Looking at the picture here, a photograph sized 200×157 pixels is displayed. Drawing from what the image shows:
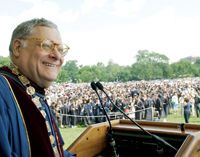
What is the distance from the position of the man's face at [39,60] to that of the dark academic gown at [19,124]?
0.36 feet

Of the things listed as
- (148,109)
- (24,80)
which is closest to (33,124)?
(24,80)

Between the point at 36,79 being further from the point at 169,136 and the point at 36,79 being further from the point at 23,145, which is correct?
the point at 169,136


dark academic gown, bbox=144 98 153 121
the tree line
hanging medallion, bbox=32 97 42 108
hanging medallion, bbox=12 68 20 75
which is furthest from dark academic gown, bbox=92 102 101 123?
the tree line

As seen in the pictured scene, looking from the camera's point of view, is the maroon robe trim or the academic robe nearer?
the maroon robe trim

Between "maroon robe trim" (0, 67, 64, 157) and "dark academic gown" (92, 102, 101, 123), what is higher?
"maroon robe trim" (0, 67, 64, 157)

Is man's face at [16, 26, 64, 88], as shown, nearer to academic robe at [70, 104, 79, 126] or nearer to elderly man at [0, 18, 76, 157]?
elderly man at [0, 18, 76, 157]

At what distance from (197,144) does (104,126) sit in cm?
125

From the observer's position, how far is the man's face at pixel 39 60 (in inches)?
50.5

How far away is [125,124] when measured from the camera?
2551 millimetres

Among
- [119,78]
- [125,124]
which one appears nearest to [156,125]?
[125,124]

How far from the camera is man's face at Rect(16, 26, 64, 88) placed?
1283 mm

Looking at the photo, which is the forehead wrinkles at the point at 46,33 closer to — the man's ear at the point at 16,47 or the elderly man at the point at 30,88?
the elderly man at the point at 30,88

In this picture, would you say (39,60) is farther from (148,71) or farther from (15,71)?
(148,71)

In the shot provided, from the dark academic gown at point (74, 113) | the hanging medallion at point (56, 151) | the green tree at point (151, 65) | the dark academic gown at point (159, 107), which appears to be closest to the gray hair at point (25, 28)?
the hanging medallion at point (56, 151)
